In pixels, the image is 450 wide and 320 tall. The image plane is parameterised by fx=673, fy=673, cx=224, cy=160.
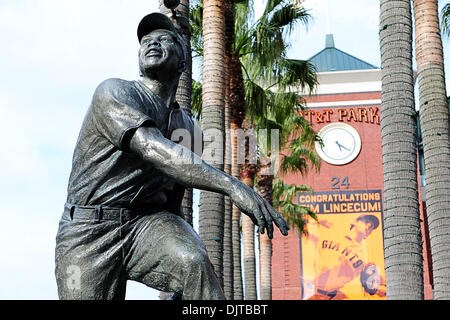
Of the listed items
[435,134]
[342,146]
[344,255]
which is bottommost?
Result: [435,134]

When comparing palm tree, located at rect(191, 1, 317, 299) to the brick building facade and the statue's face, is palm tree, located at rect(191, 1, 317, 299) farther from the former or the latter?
the brick building facade

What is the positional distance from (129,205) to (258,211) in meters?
0.75

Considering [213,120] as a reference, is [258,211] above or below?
below

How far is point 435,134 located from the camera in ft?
28.6

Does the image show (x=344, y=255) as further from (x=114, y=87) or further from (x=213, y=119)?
(x=114, y=87)

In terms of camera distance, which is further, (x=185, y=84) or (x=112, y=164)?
(x=185, y=84)

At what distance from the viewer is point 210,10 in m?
12.7

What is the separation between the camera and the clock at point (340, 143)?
3700 centimetres

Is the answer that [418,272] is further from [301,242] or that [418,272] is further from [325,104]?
[325,104]

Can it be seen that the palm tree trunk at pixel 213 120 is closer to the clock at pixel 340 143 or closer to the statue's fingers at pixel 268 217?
the statue's fingers at pixel 268 217

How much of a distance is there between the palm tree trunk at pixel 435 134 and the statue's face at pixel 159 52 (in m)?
5.64

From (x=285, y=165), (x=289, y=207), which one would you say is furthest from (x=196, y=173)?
(x=289, y=207)
